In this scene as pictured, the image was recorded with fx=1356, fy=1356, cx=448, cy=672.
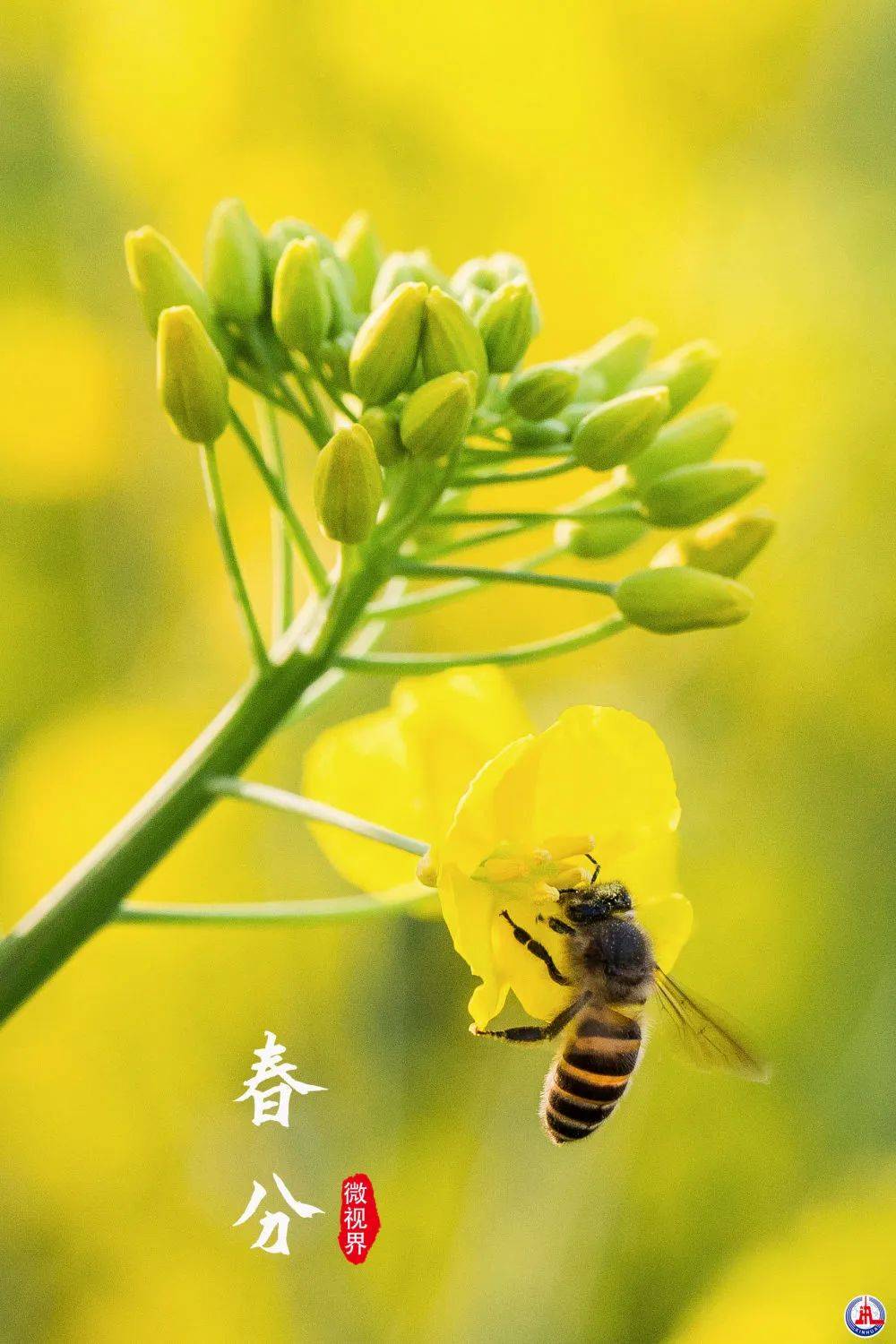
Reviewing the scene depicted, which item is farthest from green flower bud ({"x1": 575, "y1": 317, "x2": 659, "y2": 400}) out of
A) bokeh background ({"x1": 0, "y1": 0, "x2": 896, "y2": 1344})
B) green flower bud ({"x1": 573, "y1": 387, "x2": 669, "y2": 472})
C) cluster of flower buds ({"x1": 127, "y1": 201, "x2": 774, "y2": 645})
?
bokeh background ({"x1": 0, "y1": 0, "x2": 896, "y2": 1344})

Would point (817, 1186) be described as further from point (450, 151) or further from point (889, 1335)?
point (450, 151)

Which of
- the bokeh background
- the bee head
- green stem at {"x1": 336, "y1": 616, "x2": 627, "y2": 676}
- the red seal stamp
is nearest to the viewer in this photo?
green stem at {"x1": 336, "y1": 616, "x2": 627, "y2": 676}

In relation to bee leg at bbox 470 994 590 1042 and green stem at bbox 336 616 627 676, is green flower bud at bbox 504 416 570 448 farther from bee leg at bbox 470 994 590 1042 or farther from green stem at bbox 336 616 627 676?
bee leg at bbox 470 994 590 1042

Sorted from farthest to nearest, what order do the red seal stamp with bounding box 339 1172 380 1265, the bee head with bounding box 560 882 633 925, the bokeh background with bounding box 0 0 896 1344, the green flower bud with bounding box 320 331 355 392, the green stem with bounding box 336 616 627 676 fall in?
1. the bokeh background with bounding box 0 0 896 1344
2. the red seal stamp with bounding box 339 1172 380 1265
3. the bee head with bounding box 560 882 633 925
4. the green flower bud with bounding box 320 331 355 392
5. the green stem with bounding box 336 616 627 676

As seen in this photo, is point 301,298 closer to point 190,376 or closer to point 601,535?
point 190,376

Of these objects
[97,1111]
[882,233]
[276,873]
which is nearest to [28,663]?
[276,873]

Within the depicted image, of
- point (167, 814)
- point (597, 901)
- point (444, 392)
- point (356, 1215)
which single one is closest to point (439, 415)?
point (444, 392)
